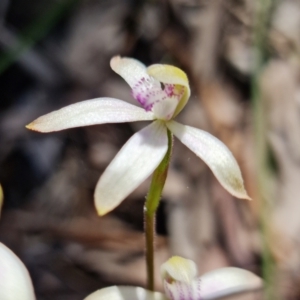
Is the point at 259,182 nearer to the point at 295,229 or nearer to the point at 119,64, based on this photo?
the point at 295,229

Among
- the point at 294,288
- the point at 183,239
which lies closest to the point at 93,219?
the point at 183,239

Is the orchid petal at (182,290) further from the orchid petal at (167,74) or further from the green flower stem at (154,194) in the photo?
the orchid petal at (167,74)

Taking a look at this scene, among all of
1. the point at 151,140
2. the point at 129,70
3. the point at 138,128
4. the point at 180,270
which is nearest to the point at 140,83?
the point at 129,70

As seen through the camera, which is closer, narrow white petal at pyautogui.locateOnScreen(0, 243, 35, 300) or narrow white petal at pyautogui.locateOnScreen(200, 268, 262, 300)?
narrow white petal at pyautogui.locateOnScreen(0, 243, 35, 300)

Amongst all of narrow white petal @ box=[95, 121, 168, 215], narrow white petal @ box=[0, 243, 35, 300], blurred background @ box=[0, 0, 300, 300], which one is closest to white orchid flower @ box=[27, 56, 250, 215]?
narrow white petal @ box=[95, 121, 168, 215]

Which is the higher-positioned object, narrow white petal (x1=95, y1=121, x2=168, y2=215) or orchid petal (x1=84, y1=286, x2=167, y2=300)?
narrow white petal (x1=95, y1=121, x2=168, y2=215)

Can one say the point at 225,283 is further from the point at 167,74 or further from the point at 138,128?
the point at 138,128

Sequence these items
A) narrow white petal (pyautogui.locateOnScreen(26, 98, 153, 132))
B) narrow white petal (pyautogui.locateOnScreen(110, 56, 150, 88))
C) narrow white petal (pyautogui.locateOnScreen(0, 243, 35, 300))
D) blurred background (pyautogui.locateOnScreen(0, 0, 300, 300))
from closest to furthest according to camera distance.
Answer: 1. narrow white petal (pyautogui.locateOnScreen(0, 243, 35, 300))
2. narrow white petal (pyautogui.locateOnScreen(26, 98, 153, 132))
3. narrow white petal (pyautogui.locateOnScreen(110, 56, 150, 88))
4. blurred background (pyautogui.locateOnScreen(0, 0, 300, 300))

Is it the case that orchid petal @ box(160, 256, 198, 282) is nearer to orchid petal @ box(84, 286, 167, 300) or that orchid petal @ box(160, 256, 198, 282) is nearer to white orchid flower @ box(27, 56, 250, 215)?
orchid petal @ box(84, 286, 167, 300)
